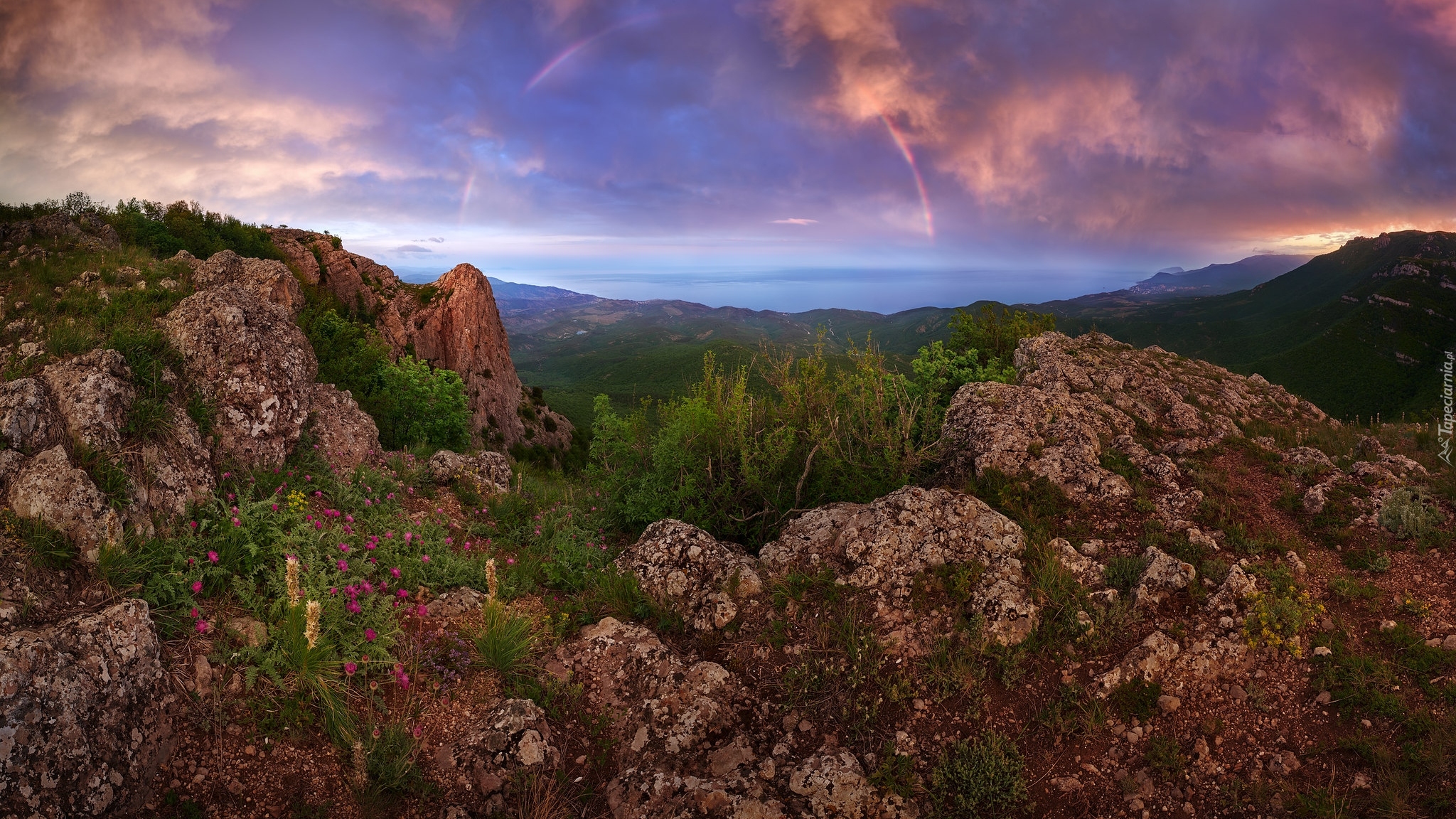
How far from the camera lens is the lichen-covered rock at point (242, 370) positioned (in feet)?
25.7

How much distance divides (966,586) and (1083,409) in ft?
16.7

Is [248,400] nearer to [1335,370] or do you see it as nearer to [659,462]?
[659,462]

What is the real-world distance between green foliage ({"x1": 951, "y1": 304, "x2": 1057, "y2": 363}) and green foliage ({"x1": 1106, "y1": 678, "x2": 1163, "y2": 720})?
11274 millimetres

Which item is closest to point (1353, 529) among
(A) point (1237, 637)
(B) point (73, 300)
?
(A) point (1237, 637)

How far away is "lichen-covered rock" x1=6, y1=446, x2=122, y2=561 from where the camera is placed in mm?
5074

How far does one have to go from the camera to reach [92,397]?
6.29m

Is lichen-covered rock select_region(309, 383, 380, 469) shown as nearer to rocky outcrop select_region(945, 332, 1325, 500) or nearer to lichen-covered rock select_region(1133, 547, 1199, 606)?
rocky outcrop select_region(945, 332, 1325, 500)

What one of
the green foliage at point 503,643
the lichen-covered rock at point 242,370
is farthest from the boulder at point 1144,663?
the lichen-covered rock at point 242,370

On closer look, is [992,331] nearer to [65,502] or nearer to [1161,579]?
[1161,579]

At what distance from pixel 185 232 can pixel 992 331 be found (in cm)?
3183

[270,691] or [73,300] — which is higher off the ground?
[73,300]

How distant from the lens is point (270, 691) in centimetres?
479

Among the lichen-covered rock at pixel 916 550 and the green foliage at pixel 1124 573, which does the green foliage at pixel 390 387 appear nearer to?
the lichen-covered rock at pixel 916 550

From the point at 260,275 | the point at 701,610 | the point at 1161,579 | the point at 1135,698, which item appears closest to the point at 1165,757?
the point at 1135,698
